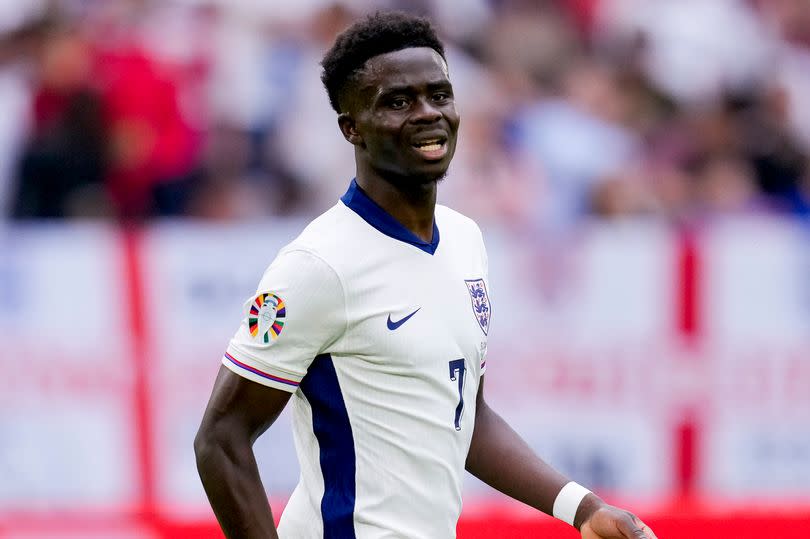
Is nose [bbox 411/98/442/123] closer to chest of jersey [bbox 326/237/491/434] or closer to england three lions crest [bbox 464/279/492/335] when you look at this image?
→ chest of jersey [bbox 326/237/491/434]

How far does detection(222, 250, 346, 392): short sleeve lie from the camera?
2764 millimetres

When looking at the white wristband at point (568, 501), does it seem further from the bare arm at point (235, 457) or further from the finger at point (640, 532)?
the bare arm at point (235, 457)

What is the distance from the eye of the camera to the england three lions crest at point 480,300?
3063 millimetres

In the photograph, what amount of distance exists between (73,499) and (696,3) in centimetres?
539

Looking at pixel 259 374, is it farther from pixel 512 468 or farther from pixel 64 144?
pixel 64 144

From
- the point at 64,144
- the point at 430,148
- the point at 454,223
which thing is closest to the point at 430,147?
the point at 430,148

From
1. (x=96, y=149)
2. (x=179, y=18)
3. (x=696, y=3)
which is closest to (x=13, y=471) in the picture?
(x=96, y=149)

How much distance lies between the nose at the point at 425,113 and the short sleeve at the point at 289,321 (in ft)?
1.23

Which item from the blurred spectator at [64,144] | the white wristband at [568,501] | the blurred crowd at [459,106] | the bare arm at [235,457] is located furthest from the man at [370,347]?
the blurred spectator at [64,144]

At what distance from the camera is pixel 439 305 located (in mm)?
2943

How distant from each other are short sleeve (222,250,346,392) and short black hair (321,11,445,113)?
44 cm

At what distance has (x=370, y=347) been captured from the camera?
2840 mm

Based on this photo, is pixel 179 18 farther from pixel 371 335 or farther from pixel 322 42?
pixel 371 335

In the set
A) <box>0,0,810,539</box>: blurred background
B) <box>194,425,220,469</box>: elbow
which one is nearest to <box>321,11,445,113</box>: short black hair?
<box>194,425,220,469</box>: elbow
